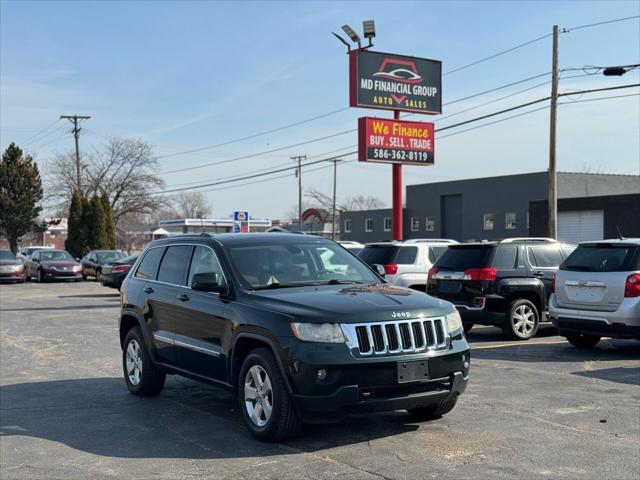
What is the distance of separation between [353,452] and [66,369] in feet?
19.2

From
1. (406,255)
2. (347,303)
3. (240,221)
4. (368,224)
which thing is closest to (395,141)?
(240,221)

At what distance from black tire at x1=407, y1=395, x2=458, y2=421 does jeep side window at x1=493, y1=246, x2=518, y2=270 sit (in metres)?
6.31

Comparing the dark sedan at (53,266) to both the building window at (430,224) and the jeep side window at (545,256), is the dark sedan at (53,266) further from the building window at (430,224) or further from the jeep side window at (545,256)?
the building window at (430,224)

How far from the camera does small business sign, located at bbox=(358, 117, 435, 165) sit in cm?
2664

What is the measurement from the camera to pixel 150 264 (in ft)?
28.7

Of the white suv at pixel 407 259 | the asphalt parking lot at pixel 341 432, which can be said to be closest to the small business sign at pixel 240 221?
the white suv at pixel 407 259

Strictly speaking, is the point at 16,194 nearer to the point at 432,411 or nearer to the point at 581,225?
the point at 581,225

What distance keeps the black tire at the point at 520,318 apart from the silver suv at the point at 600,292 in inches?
46.8

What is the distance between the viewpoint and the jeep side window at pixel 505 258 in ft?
42.4

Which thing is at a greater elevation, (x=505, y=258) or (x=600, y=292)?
(x=505, y=258)

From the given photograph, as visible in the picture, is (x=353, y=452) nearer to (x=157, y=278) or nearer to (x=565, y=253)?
(x=157, y=278)

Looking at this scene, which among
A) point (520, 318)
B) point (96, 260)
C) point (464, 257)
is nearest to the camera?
point (520, 318)

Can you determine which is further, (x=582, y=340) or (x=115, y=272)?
(x=115, y=272)

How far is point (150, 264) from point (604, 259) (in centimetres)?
655
